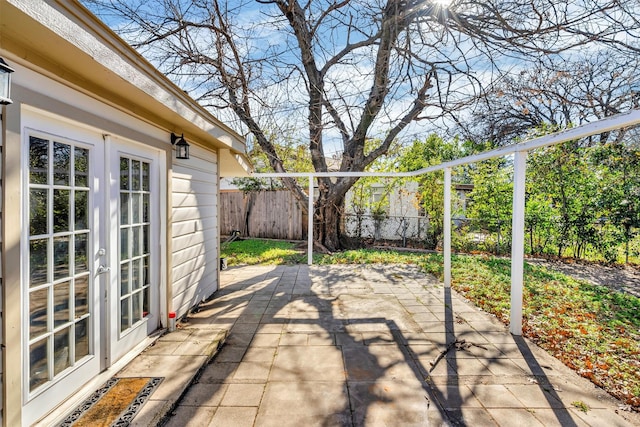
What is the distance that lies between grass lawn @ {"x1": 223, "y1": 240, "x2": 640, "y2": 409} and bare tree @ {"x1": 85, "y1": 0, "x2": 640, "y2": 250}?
3.28 m

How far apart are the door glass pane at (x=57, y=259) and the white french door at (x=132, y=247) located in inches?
9.4

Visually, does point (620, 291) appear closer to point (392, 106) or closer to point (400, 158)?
point (392, 106)

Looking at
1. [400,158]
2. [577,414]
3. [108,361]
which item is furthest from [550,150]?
[108,361]

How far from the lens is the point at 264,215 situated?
34.6ft

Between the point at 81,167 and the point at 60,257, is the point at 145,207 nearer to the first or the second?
the point at 81,167

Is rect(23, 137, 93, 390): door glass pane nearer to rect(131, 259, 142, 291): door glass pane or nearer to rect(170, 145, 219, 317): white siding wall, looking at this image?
rect(131, 259, 142, 291): door glass pane

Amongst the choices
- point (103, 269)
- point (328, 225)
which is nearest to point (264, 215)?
point (328, 225)

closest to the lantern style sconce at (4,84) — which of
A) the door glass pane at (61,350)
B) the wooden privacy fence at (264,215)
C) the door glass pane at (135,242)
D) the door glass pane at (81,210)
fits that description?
the door glass pane at (81,210)

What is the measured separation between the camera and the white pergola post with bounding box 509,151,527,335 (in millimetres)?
3221

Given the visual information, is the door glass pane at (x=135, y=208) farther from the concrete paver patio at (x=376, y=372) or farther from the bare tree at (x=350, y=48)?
the bare tree at (x=350, y=48)

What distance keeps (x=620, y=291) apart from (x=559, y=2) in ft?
14.6

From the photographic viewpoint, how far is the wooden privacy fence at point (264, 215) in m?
10.1

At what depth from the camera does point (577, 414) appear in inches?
80.0

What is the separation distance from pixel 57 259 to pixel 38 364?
608 mm
